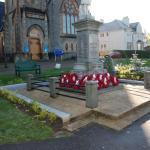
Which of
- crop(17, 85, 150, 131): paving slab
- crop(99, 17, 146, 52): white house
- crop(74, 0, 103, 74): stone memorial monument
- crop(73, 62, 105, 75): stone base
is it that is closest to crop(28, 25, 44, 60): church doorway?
crop(74, 0, 103, 74): stone memorial monument

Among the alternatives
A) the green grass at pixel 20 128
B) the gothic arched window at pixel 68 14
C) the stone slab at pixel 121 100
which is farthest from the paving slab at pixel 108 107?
the gothic arched window at pixel 68 14

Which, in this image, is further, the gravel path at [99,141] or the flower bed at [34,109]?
the flower bed at [34,109]

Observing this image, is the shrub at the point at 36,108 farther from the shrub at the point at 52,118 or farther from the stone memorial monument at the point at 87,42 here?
the stone memorial monument at the point at 87,42

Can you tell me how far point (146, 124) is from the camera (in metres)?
5.79

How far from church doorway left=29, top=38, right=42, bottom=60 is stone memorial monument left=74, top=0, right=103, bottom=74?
1886cm

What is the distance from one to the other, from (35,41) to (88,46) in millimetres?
19585

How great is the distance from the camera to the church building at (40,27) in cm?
2708

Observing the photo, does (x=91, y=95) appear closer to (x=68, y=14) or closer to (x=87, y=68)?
(x=87, y=68)

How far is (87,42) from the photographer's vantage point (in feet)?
33.2

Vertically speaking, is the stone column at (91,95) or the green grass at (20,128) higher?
the stone column at (91,95)

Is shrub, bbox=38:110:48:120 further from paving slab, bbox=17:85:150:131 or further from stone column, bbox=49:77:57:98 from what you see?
stone column, bbox=49:77:57:98

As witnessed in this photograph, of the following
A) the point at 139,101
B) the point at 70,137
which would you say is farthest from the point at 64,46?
the point at 70,137

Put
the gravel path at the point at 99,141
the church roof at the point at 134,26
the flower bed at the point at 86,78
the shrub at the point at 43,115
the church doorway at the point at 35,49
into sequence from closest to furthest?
1. the gravel path at the point at 99,141
2. the shrub at the point at 43,115
3. the flower bed at the point at 86,78
4. the church doorway at the point at 35,49
5. the church roof at the point at 134,26

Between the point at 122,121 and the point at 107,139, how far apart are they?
109 cm
